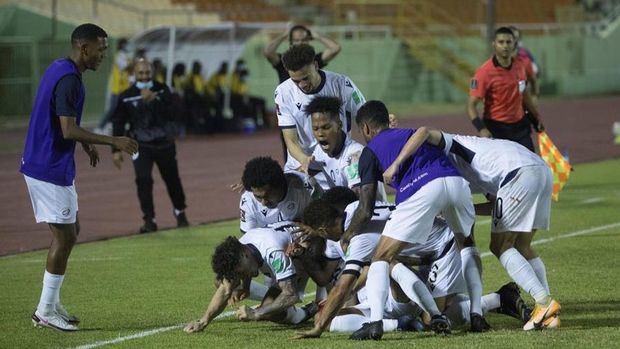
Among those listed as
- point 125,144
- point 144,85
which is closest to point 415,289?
point 125,144

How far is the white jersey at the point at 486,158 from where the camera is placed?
9484 millimetres

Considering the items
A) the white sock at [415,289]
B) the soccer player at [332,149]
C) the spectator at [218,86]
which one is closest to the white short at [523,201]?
the white sock at [415,289]

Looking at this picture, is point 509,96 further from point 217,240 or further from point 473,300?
point 473,300

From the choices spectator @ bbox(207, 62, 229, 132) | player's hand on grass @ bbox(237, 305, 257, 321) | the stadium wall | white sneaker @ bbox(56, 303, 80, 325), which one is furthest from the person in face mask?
the stadium wall

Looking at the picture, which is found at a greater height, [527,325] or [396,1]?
[396,1]

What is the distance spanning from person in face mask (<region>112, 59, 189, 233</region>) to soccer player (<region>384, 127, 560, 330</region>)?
7375 millimetres

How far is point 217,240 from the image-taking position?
601 inches

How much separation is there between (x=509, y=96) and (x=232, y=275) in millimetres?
6575

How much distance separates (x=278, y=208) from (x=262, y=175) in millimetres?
429

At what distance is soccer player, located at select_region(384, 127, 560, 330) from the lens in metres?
9.35

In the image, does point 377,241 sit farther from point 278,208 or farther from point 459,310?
point 278,208

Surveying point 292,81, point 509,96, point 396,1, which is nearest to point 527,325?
point 292,81

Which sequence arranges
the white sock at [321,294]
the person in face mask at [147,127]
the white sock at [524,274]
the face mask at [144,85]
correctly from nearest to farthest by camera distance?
the white sock at [524,274] < the white sock at [321,294] < the person in face mask at [147,127] < the face mask at [144,85]

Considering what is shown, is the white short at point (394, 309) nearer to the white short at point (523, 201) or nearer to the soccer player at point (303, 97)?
the white short at point (523, 201)
